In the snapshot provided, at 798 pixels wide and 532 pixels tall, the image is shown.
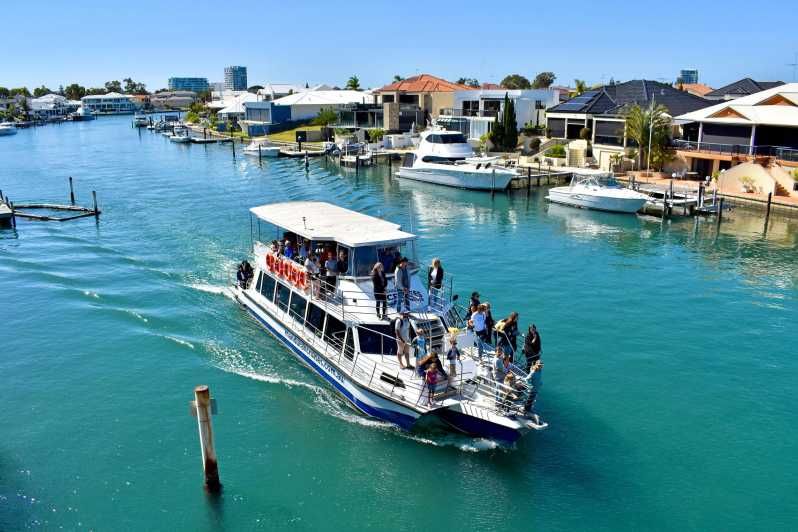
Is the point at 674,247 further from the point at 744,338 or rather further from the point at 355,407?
the point at 355,407

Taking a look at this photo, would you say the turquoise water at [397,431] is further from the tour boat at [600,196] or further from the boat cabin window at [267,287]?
the tour boat at [600,196]

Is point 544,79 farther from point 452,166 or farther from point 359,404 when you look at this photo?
point 359,404

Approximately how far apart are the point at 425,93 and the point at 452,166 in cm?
3751

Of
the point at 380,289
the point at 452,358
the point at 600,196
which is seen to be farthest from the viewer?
the point at 600,196

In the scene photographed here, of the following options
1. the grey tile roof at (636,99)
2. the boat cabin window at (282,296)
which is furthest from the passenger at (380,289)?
the grey tile roof at (636,99)

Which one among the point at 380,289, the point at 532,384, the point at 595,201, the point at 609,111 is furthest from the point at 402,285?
the point at 609,111

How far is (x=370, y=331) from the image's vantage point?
2011 centimetres

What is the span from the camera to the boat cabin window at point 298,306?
2342cm

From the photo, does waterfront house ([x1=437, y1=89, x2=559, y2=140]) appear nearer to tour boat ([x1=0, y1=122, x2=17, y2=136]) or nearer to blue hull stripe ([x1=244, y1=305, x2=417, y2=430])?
blue hull stripe ([x1=244, y1=305, x2=417, y2=430])

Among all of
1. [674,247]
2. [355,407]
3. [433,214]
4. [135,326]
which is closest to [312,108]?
[433,214]

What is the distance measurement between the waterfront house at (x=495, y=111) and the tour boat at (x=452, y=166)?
1510cm

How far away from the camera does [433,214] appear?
52719mm

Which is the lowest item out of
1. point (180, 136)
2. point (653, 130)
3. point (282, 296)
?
point (282, 296)

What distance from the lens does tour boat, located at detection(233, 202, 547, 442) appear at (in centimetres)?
1778
